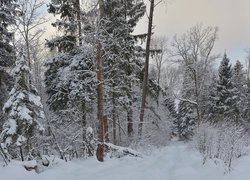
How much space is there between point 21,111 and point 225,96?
2552 cm

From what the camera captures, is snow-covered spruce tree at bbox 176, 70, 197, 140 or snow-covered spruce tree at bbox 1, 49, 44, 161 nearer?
snow-covered spruce tree at bbox 1, 49, 44, 161

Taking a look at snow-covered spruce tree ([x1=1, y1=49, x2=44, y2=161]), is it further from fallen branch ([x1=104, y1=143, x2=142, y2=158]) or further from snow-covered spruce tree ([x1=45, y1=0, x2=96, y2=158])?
snow-covered spruce tree ([x1=45, y1=0, x2=96, y2=158])

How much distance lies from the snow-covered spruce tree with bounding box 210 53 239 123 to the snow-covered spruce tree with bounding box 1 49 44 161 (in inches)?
947

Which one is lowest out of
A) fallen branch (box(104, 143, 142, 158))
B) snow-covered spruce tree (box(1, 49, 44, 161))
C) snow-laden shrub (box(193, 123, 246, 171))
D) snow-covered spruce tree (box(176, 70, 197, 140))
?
snow-covered spruce tree (box(176, 70, 197, 140))

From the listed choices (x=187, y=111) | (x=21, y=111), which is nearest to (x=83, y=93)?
(x=21, y=111)

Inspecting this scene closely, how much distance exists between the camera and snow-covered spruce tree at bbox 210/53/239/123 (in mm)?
31734

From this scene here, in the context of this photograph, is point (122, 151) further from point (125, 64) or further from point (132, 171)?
point (125, 64)

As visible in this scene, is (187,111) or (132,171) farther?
(187,111)

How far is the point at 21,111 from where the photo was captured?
1067 centimetres

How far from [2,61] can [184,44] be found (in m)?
22.6

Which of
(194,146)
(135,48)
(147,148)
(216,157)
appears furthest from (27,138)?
(135,48)

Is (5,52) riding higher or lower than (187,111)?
higher

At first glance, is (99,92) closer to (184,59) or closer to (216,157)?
(216,157)

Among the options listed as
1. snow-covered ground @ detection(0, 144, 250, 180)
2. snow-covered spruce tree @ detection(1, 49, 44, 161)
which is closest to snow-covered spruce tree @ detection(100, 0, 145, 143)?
snow-covered spruce tree @ detection(1, 49, 44, 161)
